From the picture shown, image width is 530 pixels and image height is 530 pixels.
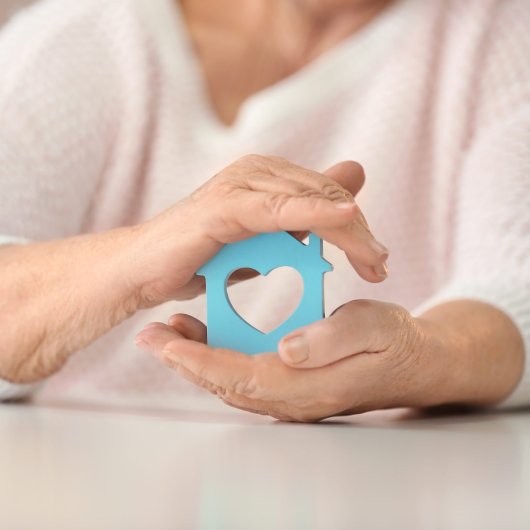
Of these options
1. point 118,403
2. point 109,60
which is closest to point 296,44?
point 109,60

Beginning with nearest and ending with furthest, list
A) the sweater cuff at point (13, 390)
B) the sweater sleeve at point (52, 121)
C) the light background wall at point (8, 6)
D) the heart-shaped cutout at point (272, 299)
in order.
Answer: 1. the sweater cuff at point (13, 390)
2. the sweater sleeve at point (52, 121)
3. the heart-shaped cutout at point (272, 299)
4. the light background wall at point (8, 6)

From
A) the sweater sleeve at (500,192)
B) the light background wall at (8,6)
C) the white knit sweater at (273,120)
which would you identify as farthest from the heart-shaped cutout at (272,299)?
the light background wall at (8,6)

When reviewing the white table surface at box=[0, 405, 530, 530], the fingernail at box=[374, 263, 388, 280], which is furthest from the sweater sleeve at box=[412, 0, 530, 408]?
the fingernail at box=[374, 263, 388, 280]

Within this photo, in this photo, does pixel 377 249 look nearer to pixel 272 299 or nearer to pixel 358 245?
pixel 358 245

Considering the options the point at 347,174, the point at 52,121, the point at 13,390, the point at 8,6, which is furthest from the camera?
the point at 8,6

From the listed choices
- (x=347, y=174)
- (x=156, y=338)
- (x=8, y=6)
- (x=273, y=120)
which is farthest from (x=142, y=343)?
(x=8, y=6)

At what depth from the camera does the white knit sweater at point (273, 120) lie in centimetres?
116

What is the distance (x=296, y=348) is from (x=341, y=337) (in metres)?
0.03

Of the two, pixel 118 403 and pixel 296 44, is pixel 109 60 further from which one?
pixel 118 403

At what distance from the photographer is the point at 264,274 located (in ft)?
2.24

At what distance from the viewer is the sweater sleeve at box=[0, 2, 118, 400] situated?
1.06m

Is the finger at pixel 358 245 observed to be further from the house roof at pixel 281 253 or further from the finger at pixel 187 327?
the finger at pixel 187 327

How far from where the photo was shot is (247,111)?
1.25 m

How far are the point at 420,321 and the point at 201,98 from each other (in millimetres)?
582
